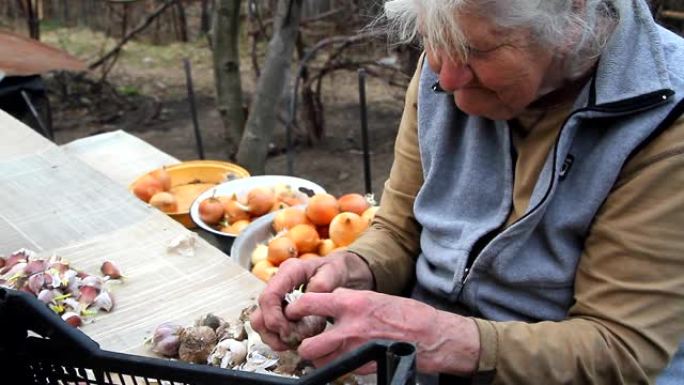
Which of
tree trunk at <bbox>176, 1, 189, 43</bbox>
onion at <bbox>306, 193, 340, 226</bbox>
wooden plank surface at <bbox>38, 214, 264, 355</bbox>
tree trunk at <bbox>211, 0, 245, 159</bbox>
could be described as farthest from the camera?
tree trunk at <bbox>176, 1, 189, 43</bbox>

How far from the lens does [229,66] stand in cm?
353

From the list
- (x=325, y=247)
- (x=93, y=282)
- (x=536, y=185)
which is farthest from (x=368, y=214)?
(x=536, y=185)

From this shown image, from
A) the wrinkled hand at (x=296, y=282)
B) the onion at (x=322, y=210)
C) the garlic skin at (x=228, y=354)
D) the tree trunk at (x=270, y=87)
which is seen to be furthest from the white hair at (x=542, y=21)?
the tree trunk at (x=270, y=87)

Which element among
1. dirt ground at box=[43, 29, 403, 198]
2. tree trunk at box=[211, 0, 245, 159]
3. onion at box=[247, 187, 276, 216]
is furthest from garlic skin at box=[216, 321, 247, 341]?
dirt ground at box=[43, 29, 403, 198]

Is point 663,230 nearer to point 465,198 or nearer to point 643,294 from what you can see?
point 643,294

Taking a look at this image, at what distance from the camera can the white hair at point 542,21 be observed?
1.04 metres

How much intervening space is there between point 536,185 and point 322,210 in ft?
3.03

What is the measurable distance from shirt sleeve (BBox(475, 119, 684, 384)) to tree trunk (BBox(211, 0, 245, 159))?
2549mm

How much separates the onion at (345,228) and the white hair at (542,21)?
0.85 metres

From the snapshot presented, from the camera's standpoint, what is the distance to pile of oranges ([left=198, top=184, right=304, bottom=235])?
2.12 m

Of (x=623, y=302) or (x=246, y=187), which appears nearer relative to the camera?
(x=623, y=302)

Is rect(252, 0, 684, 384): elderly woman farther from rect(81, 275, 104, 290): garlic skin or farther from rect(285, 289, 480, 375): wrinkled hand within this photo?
rect(81, 275, 104, 290): garlic skin

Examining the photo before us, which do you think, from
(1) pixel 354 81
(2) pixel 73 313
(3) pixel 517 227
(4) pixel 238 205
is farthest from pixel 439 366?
(1) pixel 354 81

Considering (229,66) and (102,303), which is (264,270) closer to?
(102,303)
